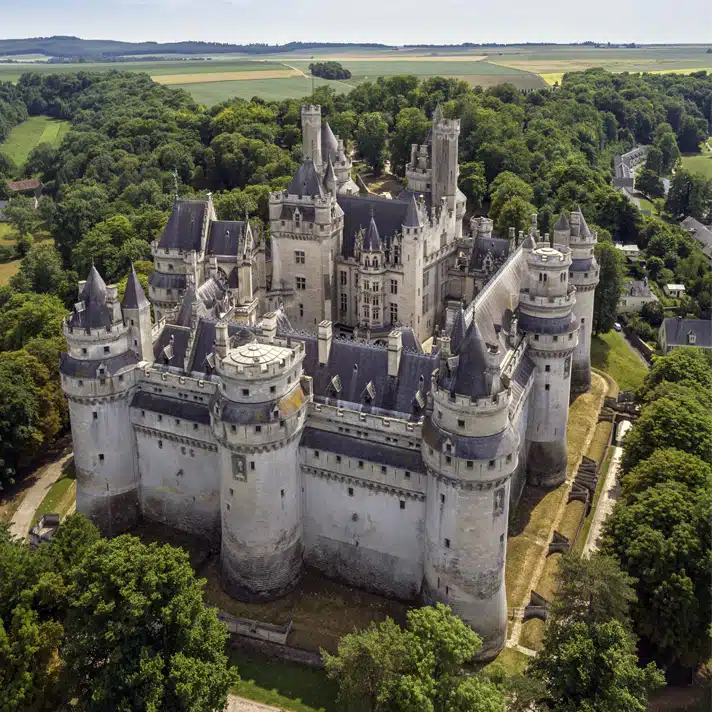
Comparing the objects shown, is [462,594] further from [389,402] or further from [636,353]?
[636,353]

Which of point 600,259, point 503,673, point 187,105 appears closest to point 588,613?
point 503,673

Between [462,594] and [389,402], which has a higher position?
[389,402]

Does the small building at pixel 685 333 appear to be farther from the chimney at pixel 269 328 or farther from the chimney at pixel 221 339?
the chimney at pixel 221 339

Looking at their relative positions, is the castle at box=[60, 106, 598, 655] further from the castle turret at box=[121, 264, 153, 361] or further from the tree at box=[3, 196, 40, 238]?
the tree at box=[3, 196, 40, 238]

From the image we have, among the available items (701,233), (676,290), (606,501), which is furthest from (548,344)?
(701,233)

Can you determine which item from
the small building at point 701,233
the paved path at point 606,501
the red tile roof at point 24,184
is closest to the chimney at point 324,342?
the paved path at point 606,501

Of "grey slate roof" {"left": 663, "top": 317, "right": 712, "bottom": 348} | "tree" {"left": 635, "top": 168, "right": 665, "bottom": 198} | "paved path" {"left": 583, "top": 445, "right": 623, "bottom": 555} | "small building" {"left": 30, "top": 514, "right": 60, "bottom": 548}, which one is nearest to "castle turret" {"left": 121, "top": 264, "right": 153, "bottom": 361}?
"small building" {"left": 30, "top": 514, "right": 60, "bottom": 548}
